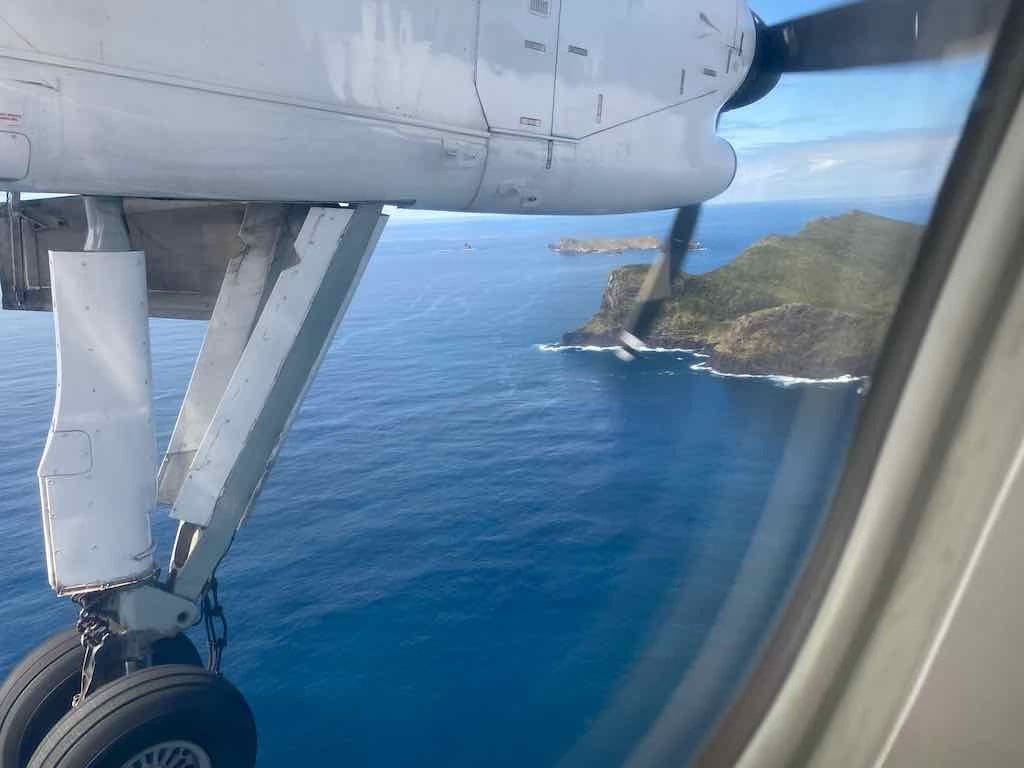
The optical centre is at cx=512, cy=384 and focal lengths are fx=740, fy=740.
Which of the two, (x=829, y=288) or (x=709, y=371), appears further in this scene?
(x=709, y=371)

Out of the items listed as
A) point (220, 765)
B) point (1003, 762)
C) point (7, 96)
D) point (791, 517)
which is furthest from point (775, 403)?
point (220, 765)

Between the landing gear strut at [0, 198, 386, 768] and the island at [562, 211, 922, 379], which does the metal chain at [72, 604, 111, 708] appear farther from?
the island at [562, 211, 922, 379]

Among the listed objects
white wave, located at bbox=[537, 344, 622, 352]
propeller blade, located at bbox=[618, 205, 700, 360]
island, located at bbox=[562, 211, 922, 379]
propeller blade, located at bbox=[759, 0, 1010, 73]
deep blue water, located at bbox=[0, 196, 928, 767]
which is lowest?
white wave, located at bbox=[537, 344, 622, 352]

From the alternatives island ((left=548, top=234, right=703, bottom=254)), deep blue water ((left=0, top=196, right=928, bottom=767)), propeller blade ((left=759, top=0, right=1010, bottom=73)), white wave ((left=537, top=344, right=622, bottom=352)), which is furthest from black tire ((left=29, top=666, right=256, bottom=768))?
white wave ((left=537, top=344, right=622, bottom=352))

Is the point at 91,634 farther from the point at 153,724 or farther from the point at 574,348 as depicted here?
the point at 574,348

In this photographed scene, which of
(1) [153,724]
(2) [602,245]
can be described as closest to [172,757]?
(1) [153,724]

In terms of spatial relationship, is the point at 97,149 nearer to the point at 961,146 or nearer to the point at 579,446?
the point at 961,146
